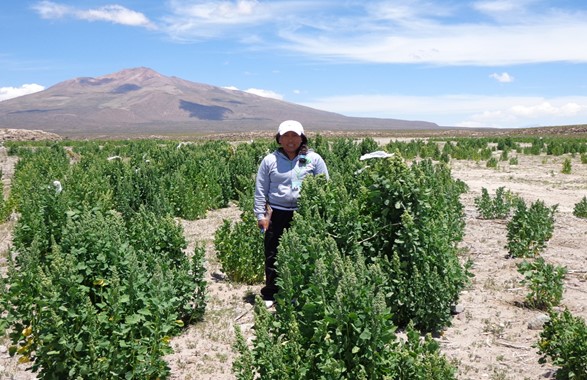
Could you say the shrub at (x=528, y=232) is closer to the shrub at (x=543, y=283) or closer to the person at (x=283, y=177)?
the shrub at (x=543, y=283)

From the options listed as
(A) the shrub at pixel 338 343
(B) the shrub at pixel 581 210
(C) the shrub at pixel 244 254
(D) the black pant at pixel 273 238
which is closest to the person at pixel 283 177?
(D) the black pant at pixel 273 238

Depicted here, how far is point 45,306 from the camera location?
3943 mm

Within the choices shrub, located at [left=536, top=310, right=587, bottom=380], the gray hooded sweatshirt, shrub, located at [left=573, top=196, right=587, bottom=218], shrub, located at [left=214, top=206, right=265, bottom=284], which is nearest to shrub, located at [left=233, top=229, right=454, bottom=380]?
shrub, located at [left=536, top=310, right=587, bottom=380]

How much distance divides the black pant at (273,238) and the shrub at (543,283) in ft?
8.28

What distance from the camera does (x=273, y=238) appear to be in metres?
6.15

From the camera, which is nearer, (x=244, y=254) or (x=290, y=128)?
(x=290, y=128)

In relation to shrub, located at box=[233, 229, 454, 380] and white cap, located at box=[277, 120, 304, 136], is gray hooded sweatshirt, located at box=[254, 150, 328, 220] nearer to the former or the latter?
white cap, located at box=[277, 120, 304, 136]

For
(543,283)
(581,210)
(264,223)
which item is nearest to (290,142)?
(264,223)

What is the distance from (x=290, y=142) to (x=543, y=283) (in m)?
3.02

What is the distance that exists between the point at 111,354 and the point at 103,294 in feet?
1.44

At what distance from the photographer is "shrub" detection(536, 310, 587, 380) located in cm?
397

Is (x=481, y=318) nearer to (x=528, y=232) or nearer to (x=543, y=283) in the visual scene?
(x=543, y=283)

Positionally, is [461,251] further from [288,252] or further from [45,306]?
[45,306]

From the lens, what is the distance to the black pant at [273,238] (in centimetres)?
604
